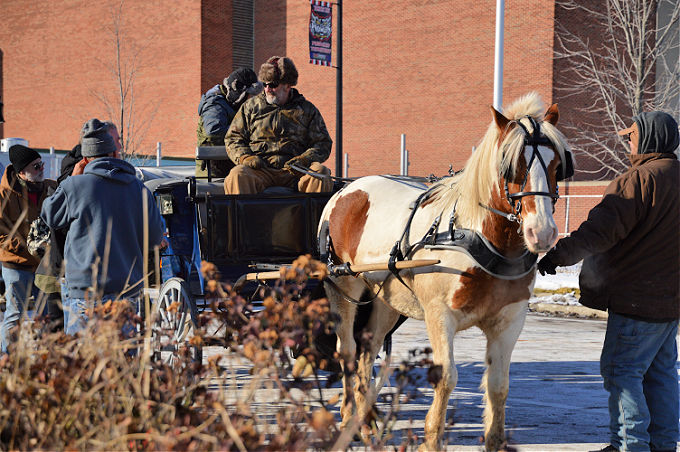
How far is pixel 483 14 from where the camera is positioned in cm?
3212

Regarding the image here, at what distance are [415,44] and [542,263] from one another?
98.1ft


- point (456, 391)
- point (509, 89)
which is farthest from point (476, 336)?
point (509, 89)

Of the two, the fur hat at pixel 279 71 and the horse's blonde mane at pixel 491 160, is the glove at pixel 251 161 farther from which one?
the horse's blonde mane at pixel 491 160

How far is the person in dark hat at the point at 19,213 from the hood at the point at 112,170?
148 centimetres

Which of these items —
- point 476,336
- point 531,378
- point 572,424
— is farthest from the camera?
point 476,336

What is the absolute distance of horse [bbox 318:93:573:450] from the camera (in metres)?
4.74

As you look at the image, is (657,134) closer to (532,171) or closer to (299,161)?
(532,171)

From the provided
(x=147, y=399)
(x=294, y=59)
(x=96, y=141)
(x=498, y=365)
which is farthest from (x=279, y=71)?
(x=294, y=59)

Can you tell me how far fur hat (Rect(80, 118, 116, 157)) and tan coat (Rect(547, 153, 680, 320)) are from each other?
2.88 m

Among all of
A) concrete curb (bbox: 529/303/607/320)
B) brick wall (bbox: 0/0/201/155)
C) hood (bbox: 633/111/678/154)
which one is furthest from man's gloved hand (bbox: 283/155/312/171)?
brick wall (bbox: 0/0/201/155)

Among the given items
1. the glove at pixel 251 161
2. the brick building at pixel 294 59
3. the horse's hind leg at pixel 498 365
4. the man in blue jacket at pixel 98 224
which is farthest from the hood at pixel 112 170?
the brick building at pixel 294 59

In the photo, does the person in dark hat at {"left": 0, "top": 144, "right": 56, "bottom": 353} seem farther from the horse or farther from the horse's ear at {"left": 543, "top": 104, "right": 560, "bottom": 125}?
the horse's ear at {"left": 543, "top": 104, "right": 560, "bottom": 125}

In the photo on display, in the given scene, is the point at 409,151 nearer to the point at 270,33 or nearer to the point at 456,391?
the point at 270,33

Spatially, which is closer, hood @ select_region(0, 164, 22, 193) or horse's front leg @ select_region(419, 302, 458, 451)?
horse's front leg @ select_region(419, 302, 458, 451)
